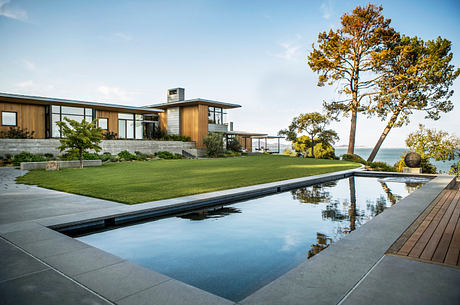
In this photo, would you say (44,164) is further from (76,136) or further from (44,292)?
(44,292)

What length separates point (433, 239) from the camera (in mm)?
3615

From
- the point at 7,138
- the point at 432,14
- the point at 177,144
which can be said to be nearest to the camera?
the point at 432,14

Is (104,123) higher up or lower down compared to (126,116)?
lower down

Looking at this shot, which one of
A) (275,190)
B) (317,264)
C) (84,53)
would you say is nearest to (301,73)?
(84,53)

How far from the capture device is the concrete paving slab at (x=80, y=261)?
2.79 m

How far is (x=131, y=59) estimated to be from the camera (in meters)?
21.7

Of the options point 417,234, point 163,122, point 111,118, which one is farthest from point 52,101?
point 417,234

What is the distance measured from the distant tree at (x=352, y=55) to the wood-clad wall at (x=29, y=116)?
24412 mm

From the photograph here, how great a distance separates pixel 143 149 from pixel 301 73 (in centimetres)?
1739

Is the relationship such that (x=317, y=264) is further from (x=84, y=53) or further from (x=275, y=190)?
(x=84, y=53)

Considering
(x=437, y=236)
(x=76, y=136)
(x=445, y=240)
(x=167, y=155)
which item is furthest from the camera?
(x=167, y=155)

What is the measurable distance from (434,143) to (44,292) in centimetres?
2592

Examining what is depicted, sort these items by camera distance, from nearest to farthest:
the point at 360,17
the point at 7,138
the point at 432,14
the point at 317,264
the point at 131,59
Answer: the point at 317,264, the point at 432,14, the point at 7,138, the point at 131,59, the point at 360,17

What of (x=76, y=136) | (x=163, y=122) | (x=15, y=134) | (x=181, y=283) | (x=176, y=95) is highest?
(x=176, y=95)
